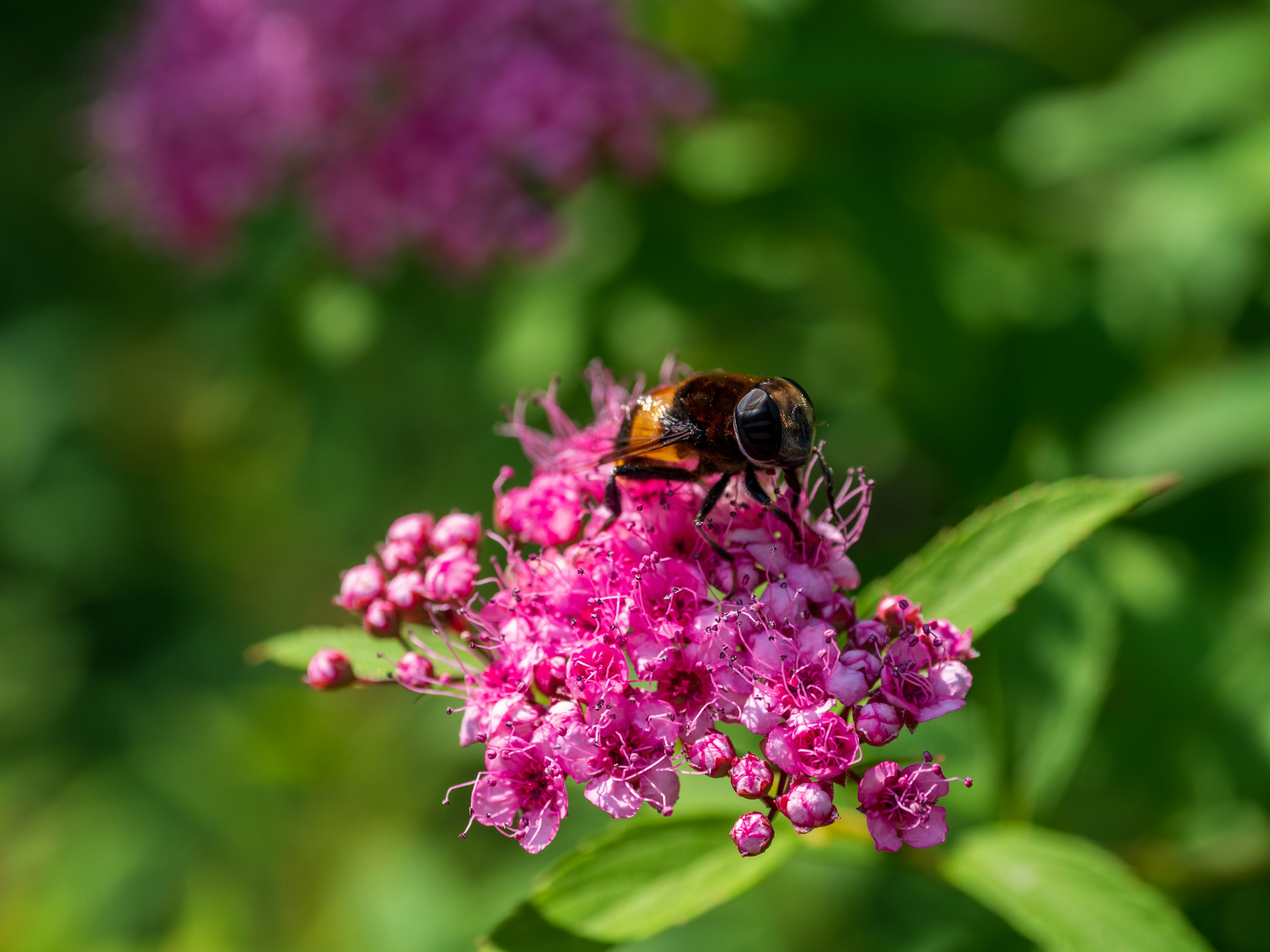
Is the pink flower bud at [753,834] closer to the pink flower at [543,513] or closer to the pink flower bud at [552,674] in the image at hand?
the pink flower bud at [552,674]

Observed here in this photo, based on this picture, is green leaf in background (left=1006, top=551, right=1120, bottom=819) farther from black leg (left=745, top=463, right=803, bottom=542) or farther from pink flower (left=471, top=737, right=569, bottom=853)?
pink flower (left=471, top=737, right=569, bottom=853)

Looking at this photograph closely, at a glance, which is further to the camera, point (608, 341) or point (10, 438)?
point (10, 438)

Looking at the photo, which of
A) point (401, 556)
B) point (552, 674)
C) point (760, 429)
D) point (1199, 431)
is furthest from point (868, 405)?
point (552, 674)

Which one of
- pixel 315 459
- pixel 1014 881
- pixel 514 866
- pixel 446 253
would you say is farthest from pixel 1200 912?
pixel 315 459

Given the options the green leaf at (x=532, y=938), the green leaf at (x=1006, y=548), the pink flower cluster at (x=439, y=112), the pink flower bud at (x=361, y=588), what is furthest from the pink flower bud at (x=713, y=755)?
the pink flower cluster at (x=439, y=112)

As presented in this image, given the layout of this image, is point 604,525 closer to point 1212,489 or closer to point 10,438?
point 1212,489
